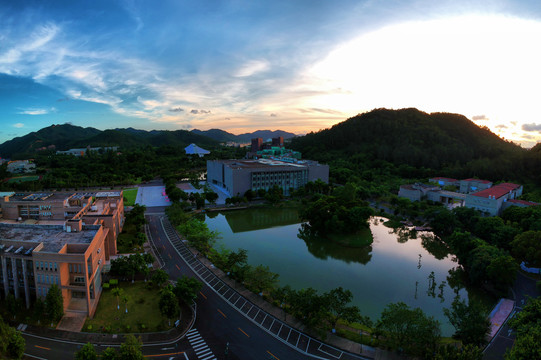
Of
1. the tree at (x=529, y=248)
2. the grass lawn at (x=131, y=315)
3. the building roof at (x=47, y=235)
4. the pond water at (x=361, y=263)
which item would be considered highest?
the building roof at (x=47, y=235)

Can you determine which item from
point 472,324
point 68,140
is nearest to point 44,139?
point 68,140

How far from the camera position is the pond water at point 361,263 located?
14984mm

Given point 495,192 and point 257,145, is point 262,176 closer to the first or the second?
point 495,192

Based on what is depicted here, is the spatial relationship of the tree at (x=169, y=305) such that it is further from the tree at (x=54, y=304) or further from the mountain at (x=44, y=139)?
the mountain at (x=44, y=139)

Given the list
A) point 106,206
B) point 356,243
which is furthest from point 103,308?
point 356,243

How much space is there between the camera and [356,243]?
2192cm

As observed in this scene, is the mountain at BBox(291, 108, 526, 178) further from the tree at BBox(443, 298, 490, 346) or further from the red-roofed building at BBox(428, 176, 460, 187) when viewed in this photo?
the tree at BBox(443, 298, 490, 346)

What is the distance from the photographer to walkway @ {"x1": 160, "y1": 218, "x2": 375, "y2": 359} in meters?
10.6

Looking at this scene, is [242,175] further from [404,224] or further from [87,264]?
[87,264]

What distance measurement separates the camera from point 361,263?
19.0 meters

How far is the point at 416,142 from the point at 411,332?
57988 mm

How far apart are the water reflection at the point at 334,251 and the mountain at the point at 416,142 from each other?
35.5 meters

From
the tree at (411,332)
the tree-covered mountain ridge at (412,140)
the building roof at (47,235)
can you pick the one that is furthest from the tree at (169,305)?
the tree-covered mountain ridge at (412,140)

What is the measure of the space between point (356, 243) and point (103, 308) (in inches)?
663
